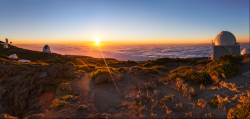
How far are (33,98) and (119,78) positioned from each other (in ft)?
17.3

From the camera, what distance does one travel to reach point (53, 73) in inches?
308

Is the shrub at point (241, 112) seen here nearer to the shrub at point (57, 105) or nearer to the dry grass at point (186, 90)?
the dry grass at point (186, 90)

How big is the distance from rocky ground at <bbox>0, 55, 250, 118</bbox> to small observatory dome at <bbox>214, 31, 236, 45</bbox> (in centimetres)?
1651

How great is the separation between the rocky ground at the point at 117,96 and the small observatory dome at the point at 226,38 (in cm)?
1651

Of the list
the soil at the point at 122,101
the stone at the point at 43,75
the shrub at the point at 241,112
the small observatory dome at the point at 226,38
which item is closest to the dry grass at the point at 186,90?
the soil at the point at 122,101

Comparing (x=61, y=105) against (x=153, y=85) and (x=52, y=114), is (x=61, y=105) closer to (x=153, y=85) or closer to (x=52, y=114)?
(x=52, y=114)

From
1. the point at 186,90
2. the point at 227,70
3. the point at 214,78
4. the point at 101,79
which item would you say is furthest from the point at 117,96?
the point at 227,70

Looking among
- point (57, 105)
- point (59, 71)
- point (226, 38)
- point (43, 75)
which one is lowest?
point (57, 105)

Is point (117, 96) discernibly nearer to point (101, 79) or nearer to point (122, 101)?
point (122, 101)

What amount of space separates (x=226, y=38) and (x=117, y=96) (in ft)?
82.5

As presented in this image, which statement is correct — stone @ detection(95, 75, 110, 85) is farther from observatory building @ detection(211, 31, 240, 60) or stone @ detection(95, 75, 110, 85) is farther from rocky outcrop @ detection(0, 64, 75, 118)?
observatory building @ detection(211, 31, 240, 60)

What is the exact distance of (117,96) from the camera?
6.20 metres

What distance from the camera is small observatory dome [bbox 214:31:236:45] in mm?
21366

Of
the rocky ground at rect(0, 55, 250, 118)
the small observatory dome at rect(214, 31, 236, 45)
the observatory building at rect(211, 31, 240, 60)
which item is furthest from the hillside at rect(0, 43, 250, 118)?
the small observatory dome at rect(214, 31, 236, 45)
